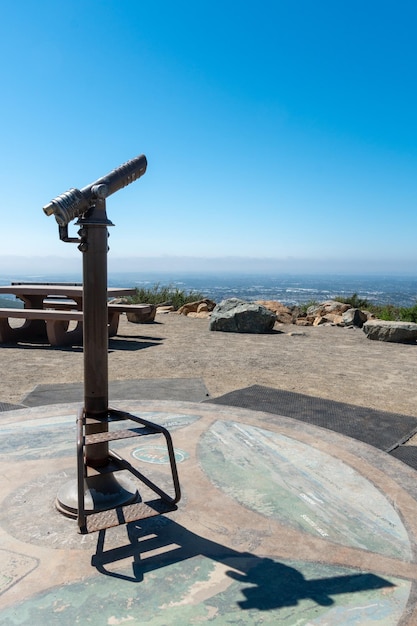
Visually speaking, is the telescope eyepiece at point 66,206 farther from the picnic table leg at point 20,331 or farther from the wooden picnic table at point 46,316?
the picnic table leg at point 20,331

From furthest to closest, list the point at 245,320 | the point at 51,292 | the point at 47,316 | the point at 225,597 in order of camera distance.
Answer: the point at 245,320, the point at 51,292, the point at 47,316, the point at 225,597

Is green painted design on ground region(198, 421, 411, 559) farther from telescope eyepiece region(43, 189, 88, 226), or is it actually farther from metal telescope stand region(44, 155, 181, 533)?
telescope eyepiece region(43, 189, 88, 226)

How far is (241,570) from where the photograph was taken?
1912mm

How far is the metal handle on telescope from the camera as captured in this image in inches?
81.4

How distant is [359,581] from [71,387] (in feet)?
12.8

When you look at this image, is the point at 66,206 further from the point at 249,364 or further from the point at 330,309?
the point at 330,309

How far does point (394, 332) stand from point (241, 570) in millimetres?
7889

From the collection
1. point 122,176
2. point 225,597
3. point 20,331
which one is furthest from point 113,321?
point 225,597

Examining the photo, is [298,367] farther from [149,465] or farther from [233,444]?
[149,465]

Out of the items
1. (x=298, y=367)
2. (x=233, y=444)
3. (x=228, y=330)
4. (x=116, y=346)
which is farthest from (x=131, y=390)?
(x=228, y=330)

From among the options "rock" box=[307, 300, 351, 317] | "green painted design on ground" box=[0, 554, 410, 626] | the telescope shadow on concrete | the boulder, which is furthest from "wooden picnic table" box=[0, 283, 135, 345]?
"rock" box=[307, 300, 351, 317]

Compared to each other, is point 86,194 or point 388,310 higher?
point 86,194

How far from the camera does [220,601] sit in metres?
1.74

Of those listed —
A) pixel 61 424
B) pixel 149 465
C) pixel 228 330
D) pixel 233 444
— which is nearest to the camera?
pixel 149 465
